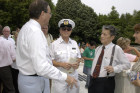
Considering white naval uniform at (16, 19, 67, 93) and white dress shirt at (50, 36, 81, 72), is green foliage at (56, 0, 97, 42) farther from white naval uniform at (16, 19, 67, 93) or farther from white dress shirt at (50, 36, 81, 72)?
white naval uniform at (16, 19, 67, 93)

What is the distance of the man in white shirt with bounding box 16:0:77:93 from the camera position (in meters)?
2.08

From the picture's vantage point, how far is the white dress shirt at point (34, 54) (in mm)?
2070

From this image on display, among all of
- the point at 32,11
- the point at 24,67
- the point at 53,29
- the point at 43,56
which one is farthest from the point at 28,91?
the point at 53,29

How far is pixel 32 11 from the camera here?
7.57 ft

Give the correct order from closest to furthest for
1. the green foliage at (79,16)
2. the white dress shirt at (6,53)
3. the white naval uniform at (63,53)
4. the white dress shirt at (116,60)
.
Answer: the white dress shirt at (116,60)
the white naval uniform at (63,53)
the white dress shirt at (6,53)
the green foliage at (79,16)

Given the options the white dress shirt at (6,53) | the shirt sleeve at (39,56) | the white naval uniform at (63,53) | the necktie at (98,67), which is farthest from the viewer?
the white dress shirt at (6,53)

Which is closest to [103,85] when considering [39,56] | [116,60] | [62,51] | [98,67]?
[98,67]

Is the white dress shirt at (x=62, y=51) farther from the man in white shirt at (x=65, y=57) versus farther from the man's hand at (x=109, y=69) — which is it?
the man's hand at (x=109, y=69)

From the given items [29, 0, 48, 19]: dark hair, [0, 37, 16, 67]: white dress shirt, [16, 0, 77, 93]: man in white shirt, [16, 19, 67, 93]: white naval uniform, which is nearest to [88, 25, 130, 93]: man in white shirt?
[16, 0, 77, 93]: man in white shirt

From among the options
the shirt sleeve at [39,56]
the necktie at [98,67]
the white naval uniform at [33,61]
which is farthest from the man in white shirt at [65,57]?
the shirt sleeve at [39,56]

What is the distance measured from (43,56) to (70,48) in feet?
4.56

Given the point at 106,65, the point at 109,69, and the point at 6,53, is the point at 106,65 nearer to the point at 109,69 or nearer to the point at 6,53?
the point at 109,69

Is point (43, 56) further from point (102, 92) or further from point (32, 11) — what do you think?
point (102, 92)

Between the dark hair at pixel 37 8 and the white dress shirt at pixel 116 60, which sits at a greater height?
the dark hair at pixel 37 8
